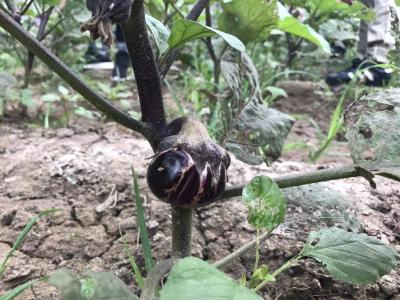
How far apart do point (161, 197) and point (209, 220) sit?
0.41 m

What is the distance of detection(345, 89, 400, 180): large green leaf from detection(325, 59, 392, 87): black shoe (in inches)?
50.7

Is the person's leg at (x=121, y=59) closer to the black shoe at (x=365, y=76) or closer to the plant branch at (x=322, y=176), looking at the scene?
the black shoe at (x=365, y=76)

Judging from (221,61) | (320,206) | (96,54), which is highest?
(221,61)

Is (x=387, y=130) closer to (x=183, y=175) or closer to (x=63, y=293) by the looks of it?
(x=183, y=175)

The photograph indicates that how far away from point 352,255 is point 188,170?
255 millimetres

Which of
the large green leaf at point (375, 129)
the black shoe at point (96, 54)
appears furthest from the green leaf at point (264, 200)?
the black shoe at point (96, 54)

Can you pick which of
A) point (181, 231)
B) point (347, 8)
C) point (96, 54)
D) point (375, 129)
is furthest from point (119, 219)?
point (96, 54)

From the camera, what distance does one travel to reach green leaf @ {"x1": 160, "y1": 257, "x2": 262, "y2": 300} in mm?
488

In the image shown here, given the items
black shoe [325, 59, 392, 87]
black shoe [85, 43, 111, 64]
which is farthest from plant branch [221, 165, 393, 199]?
black shoe [85, 43, 111, 64]

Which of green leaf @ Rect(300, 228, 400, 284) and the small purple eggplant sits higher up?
the small purple eggplant

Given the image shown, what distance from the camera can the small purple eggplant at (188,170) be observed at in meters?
0.68

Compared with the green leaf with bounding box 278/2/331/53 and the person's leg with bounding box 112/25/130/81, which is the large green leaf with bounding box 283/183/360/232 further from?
the person's leg with bounding box 112/25/130/81

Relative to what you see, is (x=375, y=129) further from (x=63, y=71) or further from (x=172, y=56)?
(x=63, y=71)

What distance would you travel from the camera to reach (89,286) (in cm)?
61
